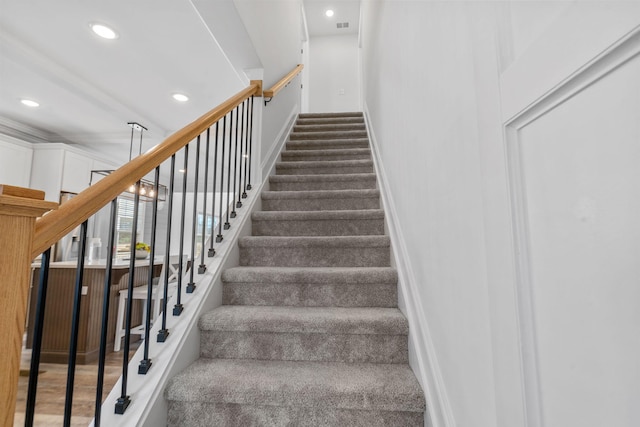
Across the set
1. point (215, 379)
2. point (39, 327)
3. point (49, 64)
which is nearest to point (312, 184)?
point (215, 379)

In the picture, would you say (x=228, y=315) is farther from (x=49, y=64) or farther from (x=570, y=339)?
(x=49, y=64)

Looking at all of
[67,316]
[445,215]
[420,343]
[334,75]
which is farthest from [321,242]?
[334,75]

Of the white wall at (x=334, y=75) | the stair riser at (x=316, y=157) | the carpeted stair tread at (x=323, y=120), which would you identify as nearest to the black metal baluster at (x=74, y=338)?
the stair riser at (x=316, y=157)

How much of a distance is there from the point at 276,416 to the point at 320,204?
1.48m

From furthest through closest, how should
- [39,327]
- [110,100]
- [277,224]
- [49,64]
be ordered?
[110,100] < [49,64] < [277,224] < [39,327]

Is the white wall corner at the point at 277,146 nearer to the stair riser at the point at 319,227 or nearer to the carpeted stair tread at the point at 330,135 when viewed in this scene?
the carpeted stair tread at the point at 330,135

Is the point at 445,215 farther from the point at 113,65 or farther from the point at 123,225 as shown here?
the point at 123,225

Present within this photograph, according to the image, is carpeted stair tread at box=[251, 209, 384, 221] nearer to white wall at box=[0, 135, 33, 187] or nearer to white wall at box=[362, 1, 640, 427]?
white wall at box=[362, 1, 640, 427]

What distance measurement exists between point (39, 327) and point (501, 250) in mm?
1029

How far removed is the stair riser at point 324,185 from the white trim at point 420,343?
73 centimetres

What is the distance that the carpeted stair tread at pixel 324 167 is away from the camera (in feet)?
9.04

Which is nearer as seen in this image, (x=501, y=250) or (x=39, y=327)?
(x=501, y=250)

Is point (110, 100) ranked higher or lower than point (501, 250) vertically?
higher

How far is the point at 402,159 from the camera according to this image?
60.1 inches
